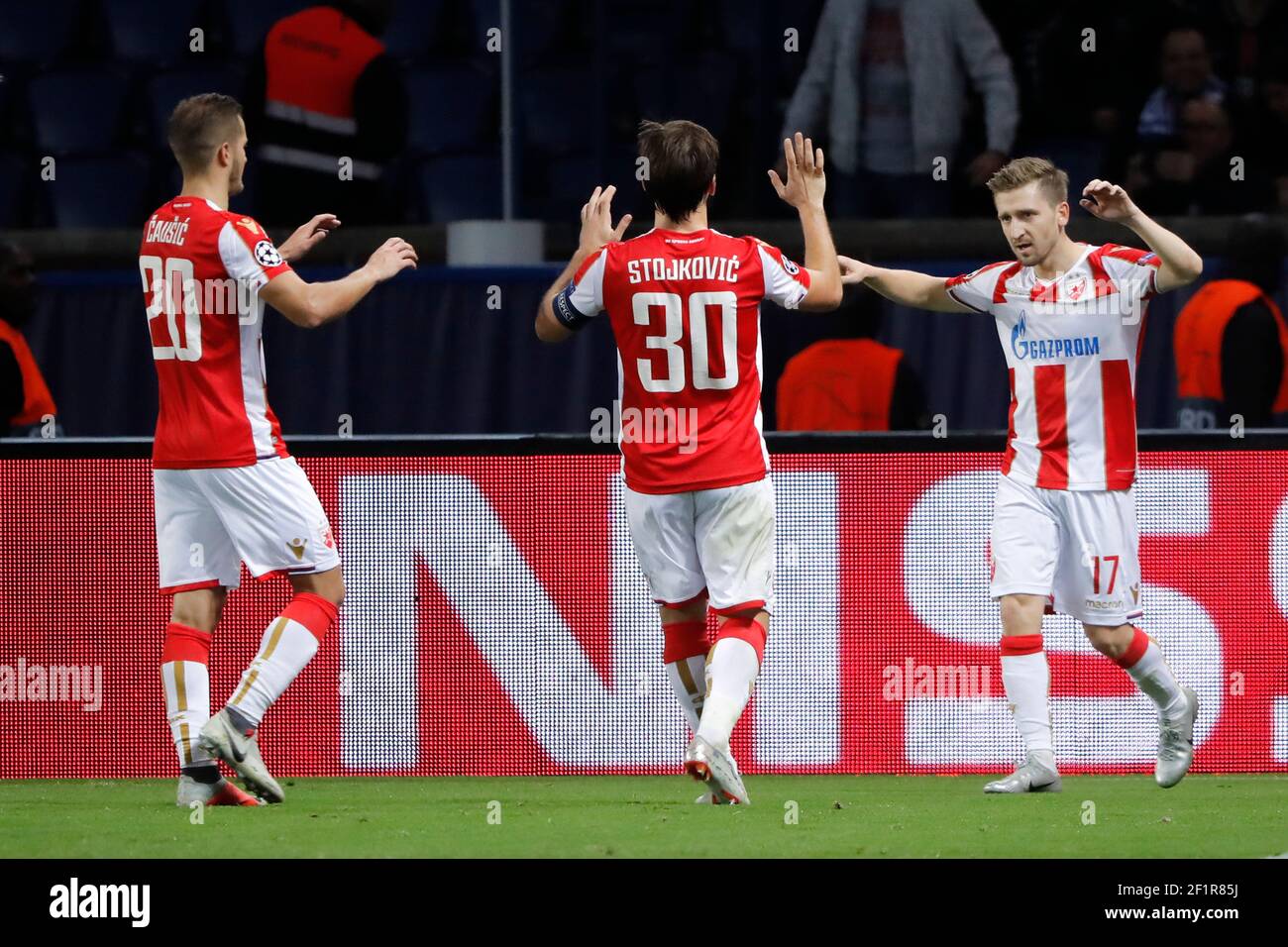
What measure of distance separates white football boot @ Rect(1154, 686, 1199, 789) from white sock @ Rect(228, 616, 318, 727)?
2.47 meters

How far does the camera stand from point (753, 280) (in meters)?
5.53

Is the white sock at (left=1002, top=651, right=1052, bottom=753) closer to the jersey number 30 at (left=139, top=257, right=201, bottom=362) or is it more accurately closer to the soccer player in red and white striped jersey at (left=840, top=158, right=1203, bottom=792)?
the soccer player in red and white striped jersey at (left=840, top=158, right=1203, bottom=792)

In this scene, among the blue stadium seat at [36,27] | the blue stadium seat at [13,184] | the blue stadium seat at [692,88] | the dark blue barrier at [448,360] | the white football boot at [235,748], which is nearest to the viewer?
the white football boot at [235,748]

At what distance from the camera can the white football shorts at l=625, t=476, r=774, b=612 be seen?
5.55m

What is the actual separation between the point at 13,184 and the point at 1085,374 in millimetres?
7294

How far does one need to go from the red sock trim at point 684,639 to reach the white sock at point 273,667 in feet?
3.17

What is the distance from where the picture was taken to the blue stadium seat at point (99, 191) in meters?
11.3

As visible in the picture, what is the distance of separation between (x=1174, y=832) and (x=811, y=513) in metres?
2.00

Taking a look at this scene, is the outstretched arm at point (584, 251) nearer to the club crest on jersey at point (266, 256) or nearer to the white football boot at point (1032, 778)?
the club crest on jersey at point (266, 256)

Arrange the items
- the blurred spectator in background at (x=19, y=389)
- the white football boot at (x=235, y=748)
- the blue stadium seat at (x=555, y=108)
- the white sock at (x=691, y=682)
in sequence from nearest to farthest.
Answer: the white football boot at (x=235, y=748)
the white sock at (x=691, y=682)
the blurred spectator in background at (x=19, y=389)
the blue stadium seat at (x=555, y=108)

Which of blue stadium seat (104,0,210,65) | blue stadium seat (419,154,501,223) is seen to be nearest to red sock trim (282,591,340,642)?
blue stadium seat (419,154,501,223)

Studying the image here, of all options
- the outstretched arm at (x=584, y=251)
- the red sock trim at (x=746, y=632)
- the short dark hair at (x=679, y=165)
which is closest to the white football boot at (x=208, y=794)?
the red sock trim at (x=746, y=632)

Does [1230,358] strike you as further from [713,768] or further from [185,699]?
[185,699]

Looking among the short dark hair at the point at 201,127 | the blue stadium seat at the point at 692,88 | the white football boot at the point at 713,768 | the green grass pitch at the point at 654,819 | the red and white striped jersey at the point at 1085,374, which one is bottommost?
the green grass pitch at the point at 654,819
